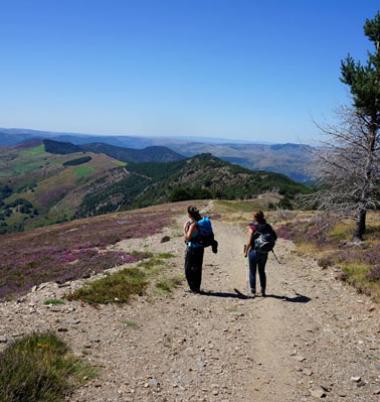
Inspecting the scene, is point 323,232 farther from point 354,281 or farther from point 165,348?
point 165,348

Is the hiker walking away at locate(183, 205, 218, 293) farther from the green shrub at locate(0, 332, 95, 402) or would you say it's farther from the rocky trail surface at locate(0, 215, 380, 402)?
the green shrub at locate(0, 332, 95, 402)

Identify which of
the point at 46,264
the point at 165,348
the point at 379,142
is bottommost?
the point at 46,264

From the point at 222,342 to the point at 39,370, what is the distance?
15.4ft

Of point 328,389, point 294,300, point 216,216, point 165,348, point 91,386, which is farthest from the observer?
point 216,216

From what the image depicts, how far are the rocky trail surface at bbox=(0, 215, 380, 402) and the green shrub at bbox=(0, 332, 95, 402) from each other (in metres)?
0.32

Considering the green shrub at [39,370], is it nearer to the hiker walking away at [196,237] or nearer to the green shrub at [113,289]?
the green shrub at [113,289]

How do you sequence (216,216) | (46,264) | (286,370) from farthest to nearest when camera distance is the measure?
(216,216)
(46,264)
(286,370)

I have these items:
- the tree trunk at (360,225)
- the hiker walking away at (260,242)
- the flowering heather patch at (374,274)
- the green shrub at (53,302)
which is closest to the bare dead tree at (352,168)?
the tree trunk at (360,225)

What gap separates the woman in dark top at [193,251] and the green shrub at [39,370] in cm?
594

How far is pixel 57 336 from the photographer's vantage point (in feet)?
29.5

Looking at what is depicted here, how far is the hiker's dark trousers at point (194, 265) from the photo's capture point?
13.7 m

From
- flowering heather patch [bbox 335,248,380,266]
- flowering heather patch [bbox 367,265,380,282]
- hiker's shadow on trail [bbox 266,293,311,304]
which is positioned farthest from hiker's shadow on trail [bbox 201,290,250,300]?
flowering heather patch [bbox 335,248,380,266]

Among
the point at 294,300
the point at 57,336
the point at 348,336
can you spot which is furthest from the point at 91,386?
the point at 294,300

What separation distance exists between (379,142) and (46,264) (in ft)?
68.3
